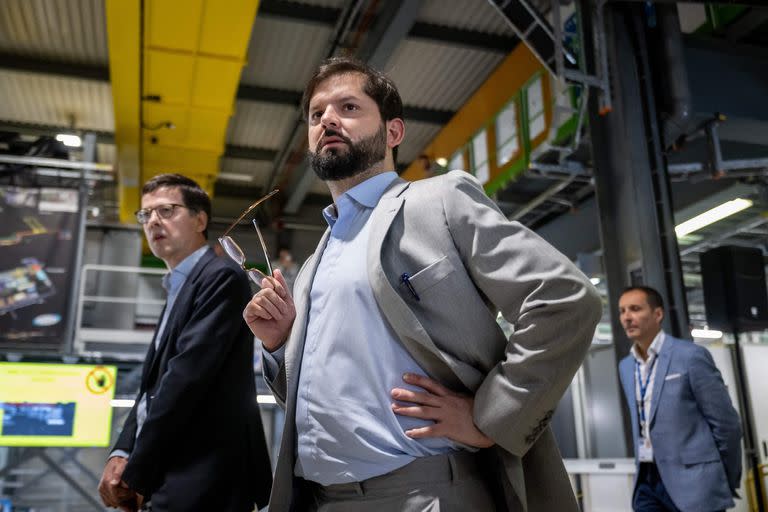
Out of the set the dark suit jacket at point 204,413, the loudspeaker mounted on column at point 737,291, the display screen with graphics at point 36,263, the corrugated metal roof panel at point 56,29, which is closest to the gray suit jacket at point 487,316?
the dark suit jacket at point 204,413

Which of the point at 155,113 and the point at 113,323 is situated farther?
the point at 113,323

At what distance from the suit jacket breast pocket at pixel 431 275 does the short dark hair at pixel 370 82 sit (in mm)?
476

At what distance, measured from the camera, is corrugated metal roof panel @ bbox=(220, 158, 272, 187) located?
14766 mm

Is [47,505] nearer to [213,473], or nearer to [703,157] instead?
[213,473]

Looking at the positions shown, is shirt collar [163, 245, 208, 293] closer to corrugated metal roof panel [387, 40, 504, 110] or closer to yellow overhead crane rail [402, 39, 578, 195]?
yellow overhead crane rail [402, 39, 578, 195]

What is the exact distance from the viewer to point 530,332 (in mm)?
1188

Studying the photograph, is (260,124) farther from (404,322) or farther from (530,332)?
(530,332)

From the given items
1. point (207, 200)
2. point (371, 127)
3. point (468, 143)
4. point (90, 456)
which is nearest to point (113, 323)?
point (90, 456)

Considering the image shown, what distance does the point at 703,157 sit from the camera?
794 centimetres

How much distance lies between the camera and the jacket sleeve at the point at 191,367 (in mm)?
2010

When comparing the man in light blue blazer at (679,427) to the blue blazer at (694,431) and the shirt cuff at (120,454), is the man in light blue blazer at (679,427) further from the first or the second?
the shirt cuff at (120,454)

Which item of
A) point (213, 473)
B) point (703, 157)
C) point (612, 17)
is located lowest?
point (213, 473)

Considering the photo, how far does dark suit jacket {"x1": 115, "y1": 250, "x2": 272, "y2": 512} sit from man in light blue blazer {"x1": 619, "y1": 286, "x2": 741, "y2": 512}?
8.05 ft

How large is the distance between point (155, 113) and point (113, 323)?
6.06 metres
